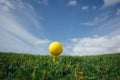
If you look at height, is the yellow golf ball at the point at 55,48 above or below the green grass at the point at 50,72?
above

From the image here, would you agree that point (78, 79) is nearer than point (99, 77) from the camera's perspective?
Yes

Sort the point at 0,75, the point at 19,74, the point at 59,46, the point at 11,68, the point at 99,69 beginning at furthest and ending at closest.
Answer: the point at 59,46, the point at 99,69, the point at 11,68, the point at 0,75, the point at 19,74

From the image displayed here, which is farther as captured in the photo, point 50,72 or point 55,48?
point 55,48

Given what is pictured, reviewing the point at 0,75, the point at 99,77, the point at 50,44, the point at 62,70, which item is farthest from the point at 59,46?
the point at 0,75

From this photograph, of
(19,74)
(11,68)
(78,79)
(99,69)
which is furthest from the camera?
(99,69)

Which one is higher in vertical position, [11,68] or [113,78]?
[11,68]

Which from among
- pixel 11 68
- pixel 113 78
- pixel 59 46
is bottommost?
pixel 113 78

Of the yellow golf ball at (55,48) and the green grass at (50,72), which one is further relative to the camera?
the yellow golf ball at (55,48)

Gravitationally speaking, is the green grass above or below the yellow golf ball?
below

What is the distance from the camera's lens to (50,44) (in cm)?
730

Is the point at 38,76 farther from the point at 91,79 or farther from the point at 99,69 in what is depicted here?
the point at 99,69

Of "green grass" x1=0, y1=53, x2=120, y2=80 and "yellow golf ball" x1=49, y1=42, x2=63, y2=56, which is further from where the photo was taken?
"yellow golf ball" x1=49, y1=42, x2=63, y2=56

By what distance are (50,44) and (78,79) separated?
2.75 meters

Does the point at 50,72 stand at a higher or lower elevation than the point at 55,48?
lower
